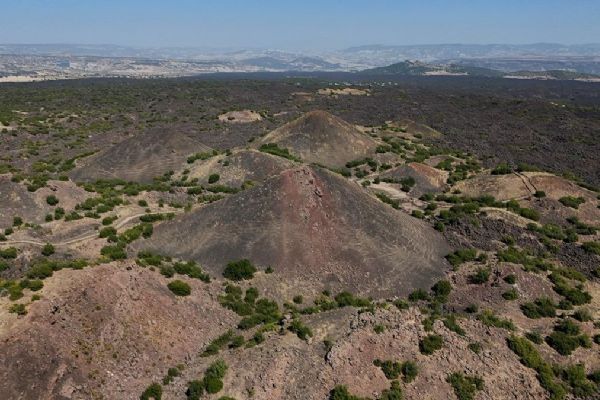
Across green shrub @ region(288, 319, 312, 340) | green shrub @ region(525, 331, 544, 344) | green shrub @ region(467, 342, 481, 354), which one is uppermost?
green shrub @ region(288, 319, 312, 340)

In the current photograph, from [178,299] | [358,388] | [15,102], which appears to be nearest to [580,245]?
[358,388]

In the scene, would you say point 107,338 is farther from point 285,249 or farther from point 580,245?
point 580,245

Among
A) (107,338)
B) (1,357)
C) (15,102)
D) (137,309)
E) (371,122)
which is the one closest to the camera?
(1,357)

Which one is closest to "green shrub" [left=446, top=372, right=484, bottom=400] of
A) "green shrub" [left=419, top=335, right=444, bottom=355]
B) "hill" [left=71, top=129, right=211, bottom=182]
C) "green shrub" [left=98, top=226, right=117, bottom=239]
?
"green shrub" [left=419, top=335, right=444, bottom=355]

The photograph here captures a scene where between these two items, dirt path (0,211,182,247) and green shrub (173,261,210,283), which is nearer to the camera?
green shrub (173,261,210,283)

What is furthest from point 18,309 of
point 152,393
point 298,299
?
point 298,299

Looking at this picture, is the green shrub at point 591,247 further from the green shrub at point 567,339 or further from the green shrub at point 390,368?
the green shrub at point 390,368

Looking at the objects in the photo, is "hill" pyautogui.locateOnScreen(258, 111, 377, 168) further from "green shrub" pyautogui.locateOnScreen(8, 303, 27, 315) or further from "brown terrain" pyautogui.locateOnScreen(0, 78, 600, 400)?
"green shrub" pyautogui.locateOnScreen(8, 303, 27, 315)
